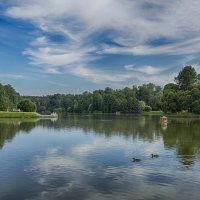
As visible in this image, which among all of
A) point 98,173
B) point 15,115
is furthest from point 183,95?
point 98,173

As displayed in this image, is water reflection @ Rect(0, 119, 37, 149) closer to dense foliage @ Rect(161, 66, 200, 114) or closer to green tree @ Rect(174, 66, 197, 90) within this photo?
Answer: dense foliage @ Rect(161, 66, 200, 114)

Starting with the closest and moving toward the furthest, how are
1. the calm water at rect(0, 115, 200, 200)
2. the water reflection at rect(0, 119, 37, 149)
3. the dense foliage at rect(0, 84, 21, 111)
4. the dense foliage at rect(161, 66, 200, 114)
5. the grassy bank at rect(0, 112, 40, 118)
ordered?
the calm water at rect(0, 115, 200, 200)
the water reflection at rect(0, 119, 37, 149)
the grassy bank at rect(0, 112, 40, 118)
the dense foliage at rect(161, 66, 200, 114)
the dense foliage at rect(0, 84, 21, 111)

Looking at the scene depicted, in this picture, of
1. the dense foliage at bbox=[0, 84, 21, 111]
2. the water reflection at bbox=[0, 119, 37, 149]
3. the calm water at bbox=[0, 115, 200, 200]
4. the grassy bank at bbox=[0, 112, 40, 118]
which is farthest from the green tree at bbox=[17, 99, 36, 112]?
the calm water at bbox=[0, 115, 200, 200]

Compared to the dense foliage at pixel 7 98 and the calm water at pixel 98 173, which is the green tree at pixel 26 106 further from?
the calm water at pixel 98 173

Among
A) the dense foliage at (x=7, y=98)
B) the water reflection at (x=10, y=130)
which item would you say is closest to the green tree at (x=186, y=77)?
the dense foliage at (x=7, y=98)

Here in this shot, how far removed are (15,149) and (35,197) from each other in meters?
20.7

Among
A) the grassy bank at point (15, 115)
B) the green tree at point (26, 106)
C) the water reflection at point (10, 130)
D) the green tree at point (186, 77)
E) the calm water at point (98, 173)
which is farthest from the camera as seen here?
the green tree at point (186, 77)

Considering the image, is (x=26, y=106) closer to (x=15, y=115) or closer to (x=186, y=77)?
(x=15, y=115)

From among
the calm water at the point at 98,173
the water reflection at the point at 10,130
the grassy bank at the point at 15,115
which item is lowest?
the calm water at the point at 98,173

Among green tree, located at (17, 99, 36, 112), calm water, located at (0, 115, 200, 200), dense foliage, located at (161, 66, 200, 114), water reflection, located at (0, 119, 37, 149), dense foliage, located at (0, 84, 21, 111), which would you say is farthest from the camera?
green tree, located at (17, 99, 36, 112)

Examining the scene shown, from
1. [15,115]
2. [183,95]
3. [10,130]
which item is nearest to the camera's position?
[10,130]

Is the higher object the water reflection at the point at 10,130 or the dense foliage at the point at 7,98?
the dense foliage at the point at 7,98

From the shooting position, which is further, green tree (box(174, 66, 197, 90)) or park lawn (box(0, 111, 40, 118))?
green tree (box(174, 66, 197, 90))

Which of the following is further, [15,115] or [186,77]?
[186,77]
